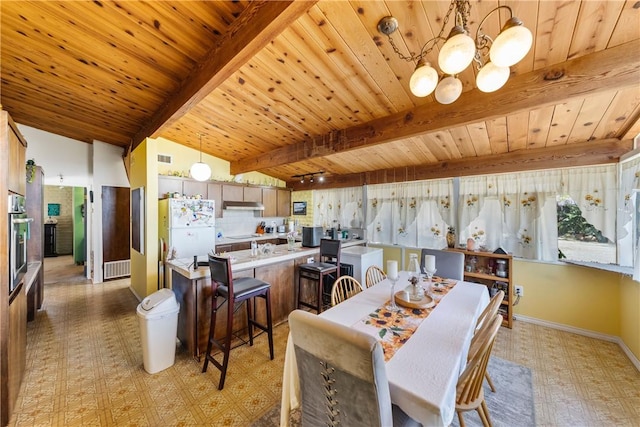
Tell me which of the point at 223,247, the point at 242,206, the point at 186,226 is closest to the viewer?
the point at 186,226

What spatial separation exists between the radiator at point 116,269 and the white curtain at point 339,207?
4.26 m

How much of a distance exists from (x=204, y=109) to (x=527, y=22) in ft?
10.9

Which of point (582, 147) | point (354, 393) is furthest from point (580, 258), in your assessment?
point (354, 393)

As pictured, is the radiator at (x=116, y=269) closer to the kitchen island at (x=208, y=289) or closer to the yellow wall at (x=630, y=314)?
the kitchen island at (x=208, y=289)

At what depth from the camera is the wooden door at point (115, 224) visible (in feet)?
15.9

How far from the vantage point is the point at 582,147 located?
2723mm

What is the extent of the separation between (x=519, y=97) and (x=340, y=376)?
2.43 metres

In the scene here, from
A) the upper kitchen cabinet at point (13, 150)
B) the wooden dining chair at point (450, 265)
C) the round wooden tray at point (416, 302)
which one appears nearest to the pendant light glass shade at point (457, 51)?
the round wooden tray at point (416, 302)

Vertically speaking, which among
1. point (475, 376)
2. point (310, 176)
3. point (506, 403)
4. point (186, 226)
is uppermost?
point (310, 176)

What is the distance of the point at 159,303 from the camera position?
83.8 inches

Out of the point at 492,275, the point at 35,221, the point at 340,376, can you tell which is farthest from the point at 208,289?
the point at 492,275

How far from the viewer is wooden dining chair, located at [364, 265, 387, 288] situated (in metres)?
2.61

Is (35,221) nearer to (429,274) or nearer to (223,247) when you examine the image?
(223,247)

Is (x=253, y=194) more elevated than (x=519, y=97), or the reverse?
(x=519, y=97)
